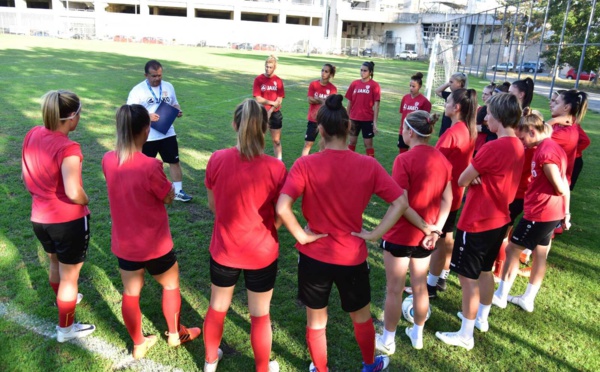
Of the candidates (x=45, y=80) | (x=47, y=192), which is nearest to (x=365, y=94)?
(x=47, y=192)

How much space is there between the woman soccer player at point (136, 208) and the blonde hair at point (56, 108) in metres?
0.50

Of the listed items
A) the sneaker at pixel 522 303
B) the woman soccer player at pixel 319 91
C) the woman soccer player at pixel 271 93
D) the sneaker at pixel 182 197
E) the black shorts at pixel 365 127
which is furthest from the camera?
the black shorts at pixel 365 127

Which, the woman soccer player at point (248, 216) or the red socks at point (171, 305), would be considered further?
the red socks at point (171, 305)

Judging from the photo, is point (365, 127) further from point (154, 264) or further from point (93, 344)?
point (93, 344)

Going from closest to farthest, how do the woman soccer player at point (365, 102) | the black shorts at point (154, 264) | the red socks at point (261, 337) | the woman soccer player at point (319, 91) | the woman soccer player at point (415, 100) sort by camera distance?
the red socks at point (261, 337), the black shorts at point (154, 264), the woman soccer player at point (415, 100), the woman soccer player at point (319, 91), the woman soccer player at point (365, 102)

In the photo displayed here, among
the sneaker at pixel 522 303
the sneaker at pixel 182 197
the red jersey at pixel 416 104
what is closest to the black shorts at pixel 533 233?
the sneaker at pixel 522 303

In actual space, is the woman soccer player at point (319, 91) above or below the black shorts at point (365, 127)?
above

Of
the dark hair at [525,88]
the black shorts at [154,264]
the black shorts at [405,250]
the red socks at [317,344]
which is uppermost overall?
the dark hair at [525,88]

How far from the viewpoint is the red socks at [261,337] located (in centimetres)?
292

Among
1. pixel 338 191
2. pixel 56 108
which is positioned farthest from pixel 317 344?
pixel 56 108

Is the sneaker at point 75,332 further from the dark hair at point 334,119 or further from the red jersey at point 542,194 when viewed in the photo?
the red jersey at point 542,194

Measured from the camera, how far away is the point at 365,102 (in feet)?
28.2

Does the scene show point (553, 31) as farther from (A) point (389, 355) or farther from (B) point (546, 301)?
(A) point (389, 355)

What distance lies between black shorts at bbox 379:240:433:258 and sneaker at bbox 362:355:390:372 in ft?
2.64
